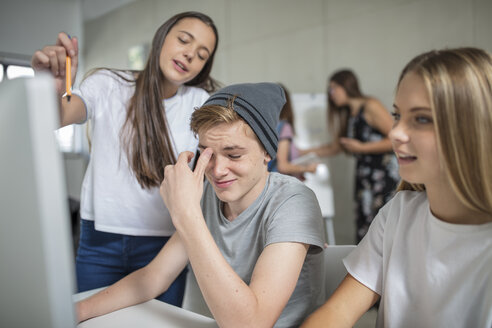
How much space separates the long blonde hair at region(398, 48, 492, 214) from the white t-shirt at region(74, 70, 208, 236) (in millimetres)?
864

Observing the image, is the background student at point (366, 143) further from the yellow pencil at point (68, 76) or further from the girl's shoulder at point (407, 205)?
the yellow pencil at point (68, 76)

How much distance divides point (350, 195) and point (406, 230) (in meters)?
3.20

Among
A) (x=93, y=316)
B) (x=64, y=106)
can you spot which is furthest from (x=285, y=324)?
(x=64, y=106)

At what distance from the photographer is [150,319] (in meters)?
0.94

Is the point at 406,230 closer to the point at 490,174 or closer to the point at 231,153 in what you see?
the point at 490,174

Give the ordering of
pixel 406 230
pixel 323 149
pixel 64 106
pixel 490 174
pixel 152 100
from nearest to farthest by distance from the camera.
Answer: pixel 490 174, pixel 406 230, pixel 64 106, pixel 152 100, pixel 323 149

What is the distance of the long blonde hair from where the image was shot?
2.22 feet

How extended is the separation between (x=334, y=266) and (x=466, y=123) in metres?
0.60

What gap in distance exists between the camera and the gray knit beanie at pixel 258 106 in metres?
1.03

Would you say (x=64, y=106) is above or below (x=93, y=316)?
above

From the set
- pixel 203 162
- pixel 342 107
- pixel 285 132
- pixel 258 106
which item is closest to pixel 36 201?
pixel 203 162

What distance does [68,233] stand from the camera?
0.40m

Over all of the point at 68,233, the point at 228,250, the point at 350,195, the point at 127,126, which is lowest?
the point at 350,195

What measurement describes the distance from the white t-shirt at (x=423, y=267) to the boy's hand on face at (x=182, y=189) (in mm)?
400
